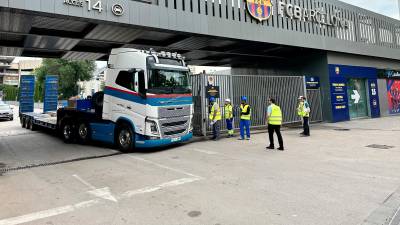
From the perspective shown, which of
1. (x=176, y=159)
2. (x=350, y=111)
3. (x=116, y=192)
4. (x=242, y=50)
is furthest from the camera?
(x=350, y=111)

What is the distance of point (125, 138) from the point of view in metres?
9.76

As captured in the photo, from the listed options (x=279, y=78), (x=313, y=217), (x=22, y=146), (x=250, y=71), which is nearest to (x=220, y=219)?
(x=313, y=217)

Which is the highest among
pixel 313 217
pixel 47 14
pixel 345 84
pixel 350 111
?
pixel 47 14

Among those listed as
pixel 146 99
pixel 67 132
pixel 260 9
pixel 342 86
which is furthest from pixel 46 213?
pixel 342 86

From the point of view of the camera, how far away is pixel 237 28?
46.0ft

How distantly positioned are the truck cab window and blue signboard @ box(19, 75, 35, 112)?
14095 mm

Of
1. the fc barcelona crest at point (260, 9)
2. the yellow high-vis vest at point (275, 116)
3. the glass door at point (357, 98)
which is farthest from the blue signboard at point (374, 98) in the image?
the yellow high-vis vest at point (275, 116)

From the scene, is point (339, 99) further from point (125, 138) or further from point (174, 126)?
point (125, 138)

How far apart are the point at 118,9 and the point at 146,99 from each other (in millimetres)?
4175

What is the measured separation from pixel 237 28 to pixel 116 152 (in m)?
8.54

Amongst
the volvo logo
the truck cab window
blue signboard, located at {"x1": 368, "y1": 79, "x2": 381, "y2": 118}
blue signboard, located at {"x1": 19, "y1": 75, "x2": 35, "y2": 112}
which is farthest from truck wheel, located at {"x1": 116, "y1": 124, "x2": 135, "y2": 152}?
blue signboard, located at {"x1": 368, "y1": 79, "x2": 381, "y2": 118}

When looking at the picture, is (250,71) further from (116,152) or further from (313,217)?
(313,217)

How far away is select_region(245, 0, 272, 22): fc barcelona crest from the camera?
14469 millimetres

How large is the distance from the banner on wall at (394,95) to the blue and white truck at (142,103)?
67.5ft
